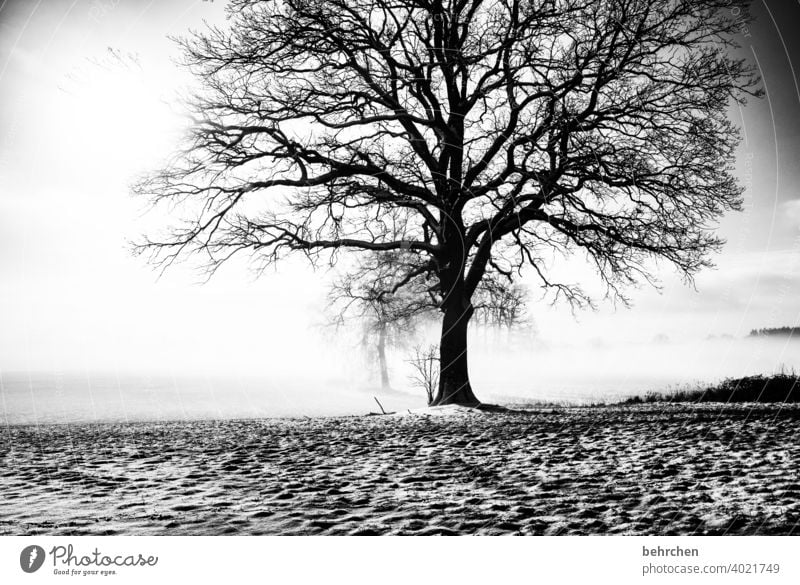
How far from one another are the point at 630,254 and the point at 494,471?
11.5 meters

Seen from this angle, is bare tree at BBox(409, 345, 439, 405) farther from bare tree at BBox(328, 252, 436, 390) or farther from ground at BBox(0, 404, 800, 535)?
ground at BBox(0, 404, 800, 535)

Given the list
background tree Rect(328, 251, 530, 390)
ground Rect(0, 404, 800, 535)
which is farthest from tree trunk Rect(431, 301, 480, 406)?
ground Rect(0, 404, 800, 535)

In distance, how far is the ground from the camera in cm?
480

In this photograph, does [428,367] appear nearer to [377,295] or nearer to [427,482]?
[377,295]

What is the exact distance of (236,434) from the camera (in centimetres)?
1129

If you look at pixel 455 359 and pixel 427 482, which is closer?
pixel 427 482

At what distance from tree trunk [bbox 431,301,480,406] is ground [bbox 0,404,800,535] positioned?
553 centimetres

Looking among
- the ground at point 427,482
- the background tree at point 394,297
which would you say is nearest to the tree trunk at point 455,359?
the background tree at point 394,297

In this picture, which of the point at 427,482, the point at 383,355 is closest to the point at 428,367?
the point at 383,355

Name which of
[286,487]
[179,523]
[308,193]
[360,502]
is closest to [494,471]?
[360,502]

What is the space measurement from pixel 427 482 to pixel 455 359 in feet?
34.0

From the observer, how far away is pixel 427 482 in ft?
20.3

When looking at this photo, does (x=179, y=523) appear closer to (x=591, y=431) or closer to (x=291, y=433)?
(x=291, y=433)

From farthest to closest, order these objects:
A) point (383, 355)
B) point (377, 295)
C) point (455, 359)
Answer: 1. point (383, 355)
2. point (377, 295)
3. point (455, 359)
